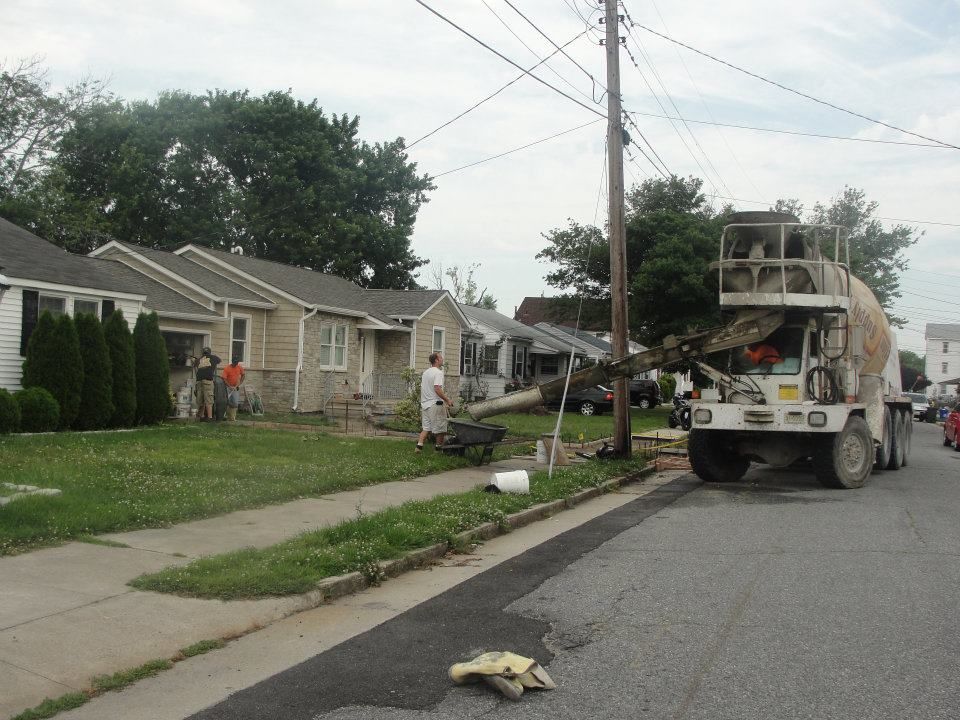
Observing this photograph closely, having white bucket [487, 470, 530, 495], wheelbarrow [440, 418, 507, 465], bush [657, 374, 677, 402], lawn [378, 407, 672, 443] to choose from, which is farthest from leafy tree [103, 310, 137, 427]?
bush [657, 374, 677, 402]

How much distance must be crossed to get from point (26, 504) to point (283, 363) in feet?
58.8

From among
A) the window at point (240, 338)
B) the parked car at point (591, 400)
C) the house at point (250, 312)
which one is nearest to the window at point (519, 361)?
the parked car at point (591, 400)

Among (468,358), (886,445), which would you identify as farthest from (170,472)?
(468,358)

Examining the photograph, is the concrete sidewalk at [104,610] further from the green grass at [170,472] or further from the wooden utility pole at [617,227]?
the wooden utility pole at [617,227]

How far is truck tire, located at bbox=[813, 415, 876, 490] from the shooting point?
13977 millimetres

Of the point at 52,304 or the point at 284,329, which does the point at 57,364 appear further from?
the point at 284,329

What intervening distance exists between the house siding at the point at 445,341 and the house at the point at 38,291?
442 inches

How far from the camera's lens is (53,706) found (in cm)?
459

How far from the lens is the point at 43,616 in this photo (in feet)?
19.1

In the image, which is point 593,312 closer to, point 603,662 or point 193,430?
point 193,430

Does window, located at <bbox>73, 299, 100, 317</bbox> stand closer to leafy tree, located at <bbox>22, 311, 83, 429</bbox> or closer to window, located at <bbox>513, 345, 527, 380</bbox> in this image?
leafy tree, located at <bbox>22, 311, 83, 429</bbox>

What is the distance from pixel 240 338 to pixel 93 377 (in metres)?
8.22

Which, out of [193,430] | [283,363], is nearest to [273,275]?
[283,363]

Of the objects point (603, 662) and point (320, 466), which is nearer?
point (603, 662)
